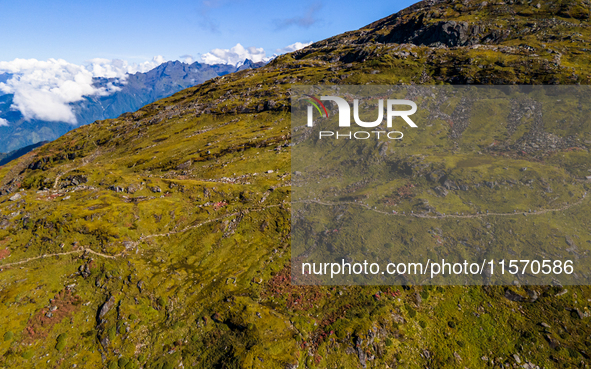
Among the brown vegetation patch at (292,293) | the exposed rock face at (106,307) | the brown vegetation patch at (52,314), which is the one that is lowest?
the brown vegetation patch at (292,293)

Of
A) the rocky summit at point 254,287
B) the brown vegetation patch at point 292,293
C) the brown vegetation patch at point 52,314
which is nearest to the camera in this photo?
the rocky summit at point 254,287

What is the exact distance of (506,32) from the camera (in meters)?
175

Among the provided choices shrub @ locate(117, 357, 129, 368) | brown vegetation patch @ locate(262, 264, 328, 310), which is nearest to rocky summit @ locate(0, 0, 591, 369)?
shrub @ locate(117, 357, 129, 368)

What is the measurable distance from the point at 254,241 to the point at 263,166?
1778 inches

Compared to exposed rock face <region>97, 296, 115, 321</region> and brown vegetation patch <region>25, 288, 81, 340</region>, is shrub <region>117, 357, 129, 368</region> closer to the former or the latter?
exposed rock face <region>97, 296, 115, 321</region>

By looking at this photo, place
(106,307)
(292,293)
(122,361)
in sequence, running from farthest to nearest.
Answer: (292,293), (106,307), (122,361)

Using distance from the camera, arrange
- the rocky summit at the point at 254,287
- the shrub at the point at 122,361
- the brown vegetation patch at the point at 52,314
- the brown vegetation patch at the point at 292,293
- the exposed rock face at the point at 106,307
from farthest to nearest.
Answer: the brown vegetation patch at the point at 292,293 < the exposed rock face at the point at 106,307 < the brown vegetation patch at the point at 52,314 < the rocky summit at the point at 254,287 < the shrub at the point at 122,361

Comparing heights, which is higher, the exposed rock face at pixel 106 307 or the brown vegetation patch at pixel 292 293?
the exposed rock face at pixel 106 307

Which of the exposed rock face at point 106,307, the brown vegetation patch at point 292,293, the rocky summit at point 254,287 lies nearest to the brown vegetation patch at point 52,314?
the rocky summit at point 254,287

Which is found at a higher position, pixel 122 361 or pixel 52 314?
pixel 52 314

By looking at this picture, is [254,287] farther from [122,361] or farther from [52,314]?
[52,314]

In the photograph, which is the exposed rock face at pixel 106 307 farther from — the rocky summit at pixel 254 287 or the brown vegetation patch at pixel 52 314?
the brown vegetation patch at pixel 52 314

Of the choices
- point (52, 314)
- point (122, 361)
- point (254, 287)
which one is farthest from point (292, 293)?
point (52, 314)

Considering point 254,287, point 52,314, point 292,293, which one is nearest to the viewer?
point 52,314
